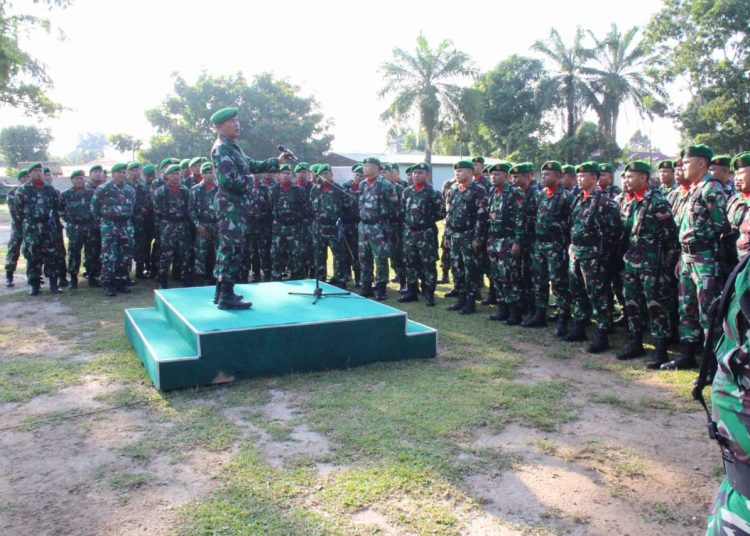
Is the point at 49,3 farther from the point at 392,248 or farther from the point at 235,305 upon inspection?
the point at 235,305

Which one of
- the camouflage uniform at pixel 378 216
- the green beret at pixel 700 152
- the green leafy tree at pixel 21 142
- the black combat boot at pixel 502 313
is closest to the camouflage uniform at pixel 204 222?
the camouflage uniform at pixel 378 216

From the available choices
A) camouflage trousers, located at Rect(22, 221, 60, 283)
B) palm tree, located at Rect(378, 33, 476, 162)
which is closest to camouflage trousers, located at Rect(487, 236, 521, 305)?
camouflage trousers, located at Rect(22, 221, 60, 283)

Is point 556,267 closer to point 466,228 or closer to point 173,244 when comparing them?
point 466,228

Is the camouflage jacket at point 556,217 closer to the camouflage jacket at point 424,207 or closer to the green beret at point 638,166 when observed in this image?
the green beret at point 638,166

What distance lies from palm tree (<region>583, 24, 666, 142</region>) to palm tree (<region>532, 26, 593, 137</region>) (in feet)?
1.46

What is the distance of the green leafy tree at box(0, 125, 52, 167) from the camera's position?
2309 inches

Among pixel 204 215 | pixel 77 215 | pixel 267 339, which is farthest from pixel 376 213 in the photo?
pixel 77 215

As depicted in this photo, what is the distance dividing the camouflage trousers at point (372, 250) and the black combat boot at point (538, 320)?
2351mm

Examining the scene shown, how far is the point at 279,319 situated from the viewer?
576 cm

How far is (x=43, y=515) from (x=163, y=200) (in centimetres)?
712

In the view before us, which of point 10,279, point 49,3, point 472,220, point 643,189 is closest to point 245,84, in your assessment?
point 49,3

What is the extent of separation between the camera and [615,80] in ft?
106

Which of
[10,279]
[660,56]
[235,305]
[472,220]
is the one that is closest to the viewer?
[235,305]

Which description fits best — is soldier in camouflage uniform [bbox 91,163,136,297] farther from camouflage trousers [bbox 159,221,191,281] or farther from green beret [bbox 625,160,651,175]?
green beret [bbox 625,160,651,175]
